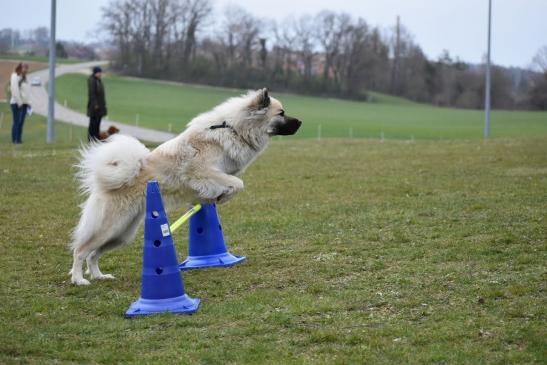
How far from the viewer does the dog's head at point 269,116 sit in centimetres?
822

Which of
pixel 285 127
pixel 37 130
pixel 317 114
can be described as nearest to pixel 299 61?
pixel 317 114

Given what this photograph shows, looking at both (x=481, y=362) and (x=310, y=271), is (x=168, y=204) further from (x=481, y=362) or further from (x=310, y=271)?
(x=481, y=362)

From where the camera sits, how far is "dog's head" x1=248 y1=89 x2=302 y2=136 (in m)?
8.22

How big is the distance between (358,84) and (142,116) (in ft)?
165

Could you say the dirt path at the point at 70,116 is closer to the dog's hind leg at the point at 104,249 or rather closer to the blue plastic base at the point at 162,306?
the dog's hind leg at the point at 104,249

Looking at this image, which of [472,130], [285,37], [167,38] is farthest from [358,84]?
[472,130]

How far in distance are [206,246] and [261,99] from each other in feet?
5.92

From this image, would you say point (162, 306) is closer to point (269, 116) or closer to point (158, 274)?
point (158, 274)

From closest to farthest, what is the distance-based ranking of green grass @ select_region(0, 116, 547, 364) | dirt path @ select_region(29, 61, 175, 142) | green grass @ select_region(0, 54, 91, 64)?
1. green grass @ select_region(0, 116, 547, 364)
2. dirt path @ select_region(29, 61, 175, 142)
3. green grass @ select_region(0, 54, 91, 64)

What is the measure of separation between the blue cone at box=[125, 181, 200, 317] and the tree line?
71.7m

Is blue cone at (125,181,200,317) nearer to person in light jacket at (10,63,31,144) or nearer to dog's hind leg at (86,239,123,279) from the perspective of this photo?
dog's hind leg at (86,239,123,279)

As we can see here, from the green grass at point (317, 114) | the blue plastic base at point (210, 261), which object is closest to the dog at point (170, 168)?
the blue plastic base at point (210, 261)

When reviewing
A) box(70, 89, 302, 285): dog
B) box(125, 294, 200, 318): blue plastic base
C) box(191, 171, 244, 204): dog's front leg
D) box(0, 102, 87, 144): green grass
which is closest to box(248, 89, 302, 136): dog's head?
box(70, 89, 302, 285): dog

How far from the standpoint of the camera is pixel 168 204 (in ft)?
25.3
